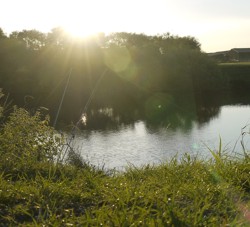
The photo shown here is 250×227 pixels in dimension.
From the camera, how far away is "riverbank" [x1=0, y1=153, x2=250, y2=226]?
153 inches

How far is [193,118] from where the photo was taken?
42.1 metres

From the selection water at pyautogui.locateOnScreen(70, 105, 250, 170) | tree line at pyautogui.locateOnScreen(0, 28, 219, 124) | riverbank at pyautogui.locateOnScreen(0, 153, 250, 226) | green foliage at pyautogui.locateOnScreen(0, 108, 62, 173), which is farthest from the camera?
tree line at pyautogui.locateOnScreen(0, 28, 219, 124)

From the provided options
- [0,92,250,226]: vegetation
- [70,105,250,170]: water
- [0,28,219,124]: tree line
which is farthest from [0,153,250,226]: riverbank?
[0,28,219,124]: tree line

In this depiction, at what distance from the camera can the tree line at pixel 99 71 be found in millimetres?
62219

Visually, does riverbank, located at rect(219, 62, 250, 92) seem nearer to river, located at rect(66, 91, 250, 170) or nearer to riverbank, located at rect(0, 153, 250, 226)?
river, located at rect(66, 91, 250, 170)

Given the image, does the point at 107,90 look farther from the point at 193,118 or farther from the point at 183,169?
the point at 183,169

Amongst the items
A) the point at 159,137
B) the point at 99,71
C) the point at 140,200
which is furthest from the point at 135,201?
the point at 99,71

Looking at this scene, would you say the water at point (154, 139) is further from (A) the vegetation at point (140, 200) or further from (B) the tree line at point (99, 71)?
(B) the tree line at point (99, 71)

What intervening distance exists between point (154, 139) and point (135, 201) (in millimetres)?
26057

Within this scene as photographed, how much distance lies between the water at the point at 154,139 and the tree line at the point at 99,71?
62.0 feet

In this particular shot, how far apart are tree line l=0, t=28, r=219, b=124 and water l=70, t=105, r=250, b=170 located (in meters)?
18.9

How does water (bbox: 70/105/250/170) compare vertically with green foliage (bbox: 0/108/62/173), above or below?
below

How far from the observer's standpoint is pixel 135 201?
4.24 m

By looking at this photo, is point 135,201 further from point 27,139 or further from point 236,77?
point 236,77
